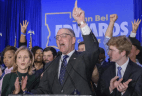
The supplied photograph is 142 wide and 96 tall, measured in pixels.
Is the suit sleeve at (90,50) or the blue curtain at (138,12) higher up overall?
the blue curtain at (138,12)

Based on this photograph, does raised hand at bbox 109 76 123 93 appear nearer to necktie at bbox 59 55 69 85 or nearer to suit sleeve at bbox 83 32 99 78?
suit sleeve at bbox 83 32 99 78

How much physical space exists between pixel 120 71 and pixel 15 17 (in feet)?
22.4

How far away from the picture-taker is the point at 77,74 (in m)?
1.86

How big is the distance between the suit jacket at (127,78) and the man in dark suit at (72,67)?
13.6 inches

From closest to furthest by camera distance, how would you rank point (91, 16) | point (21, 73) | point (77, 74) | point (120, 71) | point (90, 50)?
point (90, 50), point (77, 74), point (120, 71), point (21, 73), point (91, 16)

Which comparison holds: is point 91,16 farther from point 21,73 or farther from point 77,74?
point 77,74

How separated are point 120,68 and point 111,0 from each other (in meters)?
4.71

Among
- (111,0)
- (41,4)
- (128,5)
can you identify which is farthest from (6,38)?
(128,5)

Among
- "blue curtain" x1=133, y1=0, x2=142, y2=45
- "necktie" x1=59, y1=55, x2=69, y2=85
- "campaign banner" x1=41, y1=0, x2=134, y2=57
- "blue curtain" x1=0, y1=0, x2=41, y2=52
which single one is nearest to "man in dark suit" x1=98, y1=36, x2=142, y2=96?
"necktie" x1=59, y1=55, x2=69, y2=85

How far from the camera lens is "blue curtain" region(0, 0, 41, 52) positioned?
7566mm

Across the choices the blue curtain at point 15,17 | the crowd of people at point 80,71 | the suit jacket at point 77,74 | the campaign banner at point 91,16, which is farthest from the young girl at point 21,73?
the blue curtain at point 15,17

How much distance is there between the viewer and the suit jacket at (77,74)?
1.75m

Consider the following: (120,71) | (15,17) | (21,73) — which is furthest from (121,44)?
(15,17)

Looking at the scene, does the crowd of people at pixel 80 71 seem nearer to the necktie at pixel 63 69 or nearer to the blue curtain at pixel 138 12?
the necktie at pixel 63 69
